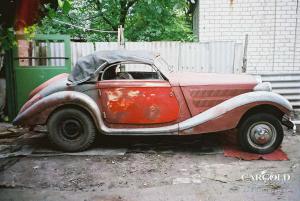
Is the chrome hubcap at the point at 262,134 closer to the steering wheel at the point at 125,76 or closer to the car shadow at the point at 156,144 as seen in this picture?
the car shadow at the point at 156,144

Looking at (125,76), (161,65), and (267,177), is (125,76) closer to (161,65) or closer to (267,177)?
(161,65)

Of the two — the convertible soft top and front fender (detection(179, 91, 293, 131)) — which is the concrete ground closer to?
front fender (detection(179, 91, 293, 131))

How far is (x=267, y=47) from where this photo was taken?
9695 millimetres

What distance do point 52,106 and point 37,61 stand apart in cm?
264

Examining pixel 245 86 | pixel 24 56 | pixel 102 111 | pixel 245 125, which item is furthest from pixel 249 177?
pixel 24 56

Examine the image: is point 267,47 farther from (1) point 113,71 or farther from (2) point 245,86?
(1) point 113,71

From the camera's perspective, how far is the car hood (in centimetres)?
662

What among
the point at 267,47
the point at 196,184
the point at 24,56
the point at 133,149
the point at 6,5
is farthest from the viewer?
the point at 267,47

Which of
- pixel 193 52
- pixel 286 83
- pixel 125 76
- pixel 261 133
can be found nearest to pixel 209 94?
pixel 261 133

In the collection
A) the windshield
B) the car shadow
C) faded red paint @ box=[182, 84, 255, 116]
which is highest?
the windshield

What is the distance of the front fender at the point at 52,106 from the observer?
6.53 m

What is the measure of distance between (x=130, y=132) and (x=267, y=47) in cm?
496

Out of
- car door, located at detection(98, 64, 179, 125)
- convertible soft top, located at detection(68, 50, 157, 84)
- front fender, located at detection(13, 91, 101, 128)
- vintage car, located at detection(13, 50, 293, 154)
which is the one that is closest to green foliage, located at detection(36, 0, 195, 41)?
convertible soft top, located at detection(68, 50, 157, 84)

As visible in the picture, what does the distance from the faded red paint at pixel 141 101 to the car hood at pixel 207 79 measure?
0.23 metres
